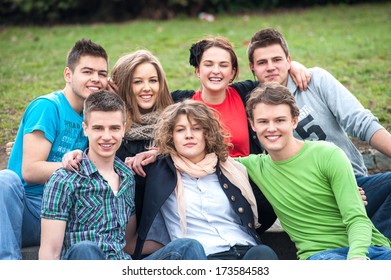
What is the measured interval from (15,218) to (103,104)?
95 centimetres

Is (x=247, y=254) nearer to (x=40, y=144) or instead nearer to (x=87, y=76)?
(x=40, y=144)

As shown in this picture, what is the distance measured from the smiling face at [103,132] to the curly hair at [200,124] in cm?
34

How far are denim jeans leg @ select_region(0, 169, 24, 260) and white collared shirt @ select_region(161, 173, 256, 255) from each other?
0.98 metres

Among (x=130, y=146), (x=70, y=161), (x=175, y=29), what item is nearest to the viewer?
(x=70, y=161)

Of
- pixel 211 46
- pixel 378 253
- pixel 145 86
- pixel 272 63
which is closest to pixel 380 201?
pixel 378 253

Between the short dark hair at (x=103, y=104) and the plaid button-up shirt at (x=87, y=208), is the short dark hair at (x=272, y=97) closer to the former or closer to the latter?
the short dark hair at (x=103, y=104)

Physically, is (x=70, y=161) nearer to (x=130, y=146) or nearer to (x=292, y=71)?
(x=130, y=146)

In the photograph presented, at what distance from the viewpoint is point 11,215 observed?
4.27 metres

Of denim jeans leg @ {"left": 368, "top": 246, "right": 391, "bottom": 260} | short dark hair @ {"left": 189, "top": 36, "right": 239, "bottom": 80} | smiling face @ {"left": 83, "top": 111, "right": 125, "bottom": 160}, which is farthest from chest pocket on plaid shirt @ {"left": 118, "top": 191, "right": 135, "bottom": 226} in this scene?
denim jeans leg @ {"left": 368, "top": 246, "right": 391, "bottom": 260}

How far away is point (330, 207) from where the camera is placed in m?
4.27

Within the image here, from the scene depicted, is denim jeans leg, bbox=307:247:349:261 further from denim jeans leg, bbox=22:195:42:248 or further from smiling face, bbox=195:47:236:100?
denim jeans leg, bbox=22:195:42:248

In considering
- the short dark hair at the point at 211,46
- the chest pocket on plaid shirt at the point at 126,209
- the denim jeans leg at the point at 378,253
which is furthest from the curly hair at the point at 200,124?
the denim jeans leg at the point at 378,253
